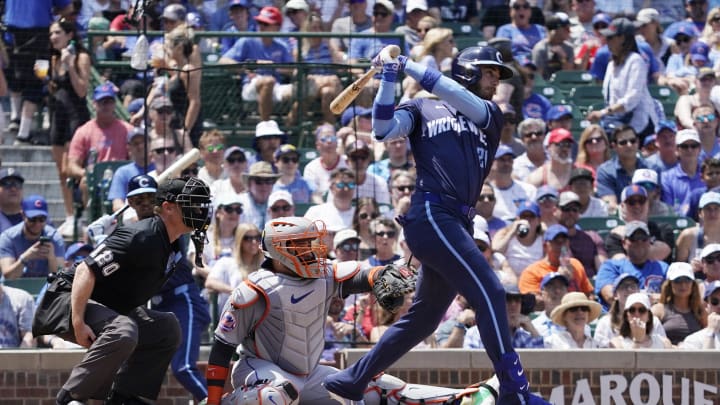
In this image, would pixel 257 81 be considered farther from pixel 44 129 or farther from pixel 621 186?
pixel 621 186

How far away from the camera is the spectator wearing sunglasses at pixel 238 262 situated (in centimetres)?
1059

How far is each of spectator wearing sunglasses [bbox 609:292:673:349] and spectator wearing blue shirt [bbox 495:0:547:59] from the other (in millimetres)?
5443

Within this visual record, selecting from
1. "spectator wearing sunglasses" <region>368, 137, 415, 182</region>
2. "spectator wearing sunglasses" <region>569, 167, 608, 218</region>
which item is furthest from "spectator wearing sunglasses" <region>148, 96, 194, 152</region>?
"spectator wearing sunglasses" <region>569, 167, 608, 218</region>

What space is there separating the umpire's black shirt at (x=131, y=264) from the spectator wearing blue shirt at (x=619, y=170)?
5834 millimetres

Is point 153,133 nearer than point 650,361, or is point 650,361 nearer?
point 650,361

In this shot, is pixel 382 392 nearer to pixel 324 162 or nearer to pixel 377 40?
pixel 324 162

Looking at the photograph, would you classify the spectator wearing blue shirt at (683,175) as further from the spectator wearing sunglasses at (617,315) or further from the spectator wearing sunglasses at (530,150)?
the spectator wearing sunglasses at (617,315)

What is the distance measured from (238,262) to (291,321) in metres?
3.17

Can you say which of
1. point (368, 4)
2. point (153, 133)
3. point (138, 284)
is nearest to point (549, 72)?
Answer: point (368, 4)

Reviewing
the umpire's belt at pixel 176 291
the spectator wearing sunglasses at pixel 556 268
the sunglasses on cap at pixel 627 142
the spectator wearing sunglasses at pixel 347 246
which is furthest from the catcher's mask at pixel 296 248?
the sunglasses on cap at pixel 627 142

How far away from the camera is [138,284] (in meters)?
7.67

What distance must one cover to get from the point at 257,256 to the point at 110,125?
8.56 ft

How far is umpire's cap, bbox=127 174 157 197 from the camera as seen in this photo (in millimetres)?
9039

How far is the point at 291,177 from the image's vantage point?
478 inches
